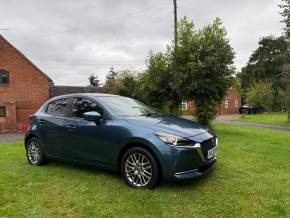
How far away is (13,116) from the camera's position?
25.5 metres

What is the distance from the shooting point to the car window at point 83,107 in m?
5.73

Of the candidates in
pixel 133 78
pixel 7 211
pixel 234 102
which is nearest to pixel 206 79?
pixel 7 211

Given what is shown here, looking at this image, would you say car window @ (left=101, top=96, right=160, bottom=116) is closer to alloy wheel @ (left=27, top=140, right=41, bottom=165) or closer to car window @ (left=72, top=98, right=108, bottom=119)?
car window @ (left=72, top=98, right=108, bottom=119)

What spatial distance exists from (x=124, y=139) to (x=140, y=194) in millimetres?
947

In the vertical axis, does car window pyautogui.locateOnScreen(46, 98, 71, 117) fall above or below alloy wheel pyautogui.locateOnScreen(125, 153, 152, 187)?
above

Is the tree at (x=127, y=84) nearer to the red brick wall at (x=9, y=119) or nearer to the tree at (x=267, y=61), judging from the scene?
the red brick wall at (x=9, y=119)

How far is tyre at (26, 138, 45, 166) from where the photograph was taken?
6664mm

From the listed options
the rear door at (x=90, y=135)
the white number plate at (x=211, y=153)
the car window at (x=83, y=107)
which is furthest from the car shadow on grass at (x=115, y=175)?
the car window at (x=83, y=107)

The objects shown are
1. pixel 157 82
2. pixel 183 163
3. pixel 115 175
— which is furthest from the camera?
pixel 157 82

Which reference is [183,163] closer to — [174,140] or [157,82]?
[174,140]

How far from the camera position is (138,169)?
16.3ft

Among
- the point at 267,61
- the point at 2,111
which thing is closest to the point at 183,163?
the point at 2,111

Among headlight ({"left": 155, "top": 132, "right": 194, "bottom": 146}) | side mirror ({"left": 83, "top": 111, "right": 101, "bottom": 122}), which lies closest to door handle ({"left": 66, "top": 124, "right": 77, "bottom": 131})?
side mirror ({"left": 83, "top": 111, "right": 101, "bottom": 122})

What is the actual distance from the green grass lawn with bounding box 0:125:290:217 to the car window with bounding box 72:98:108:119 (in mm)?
1188
